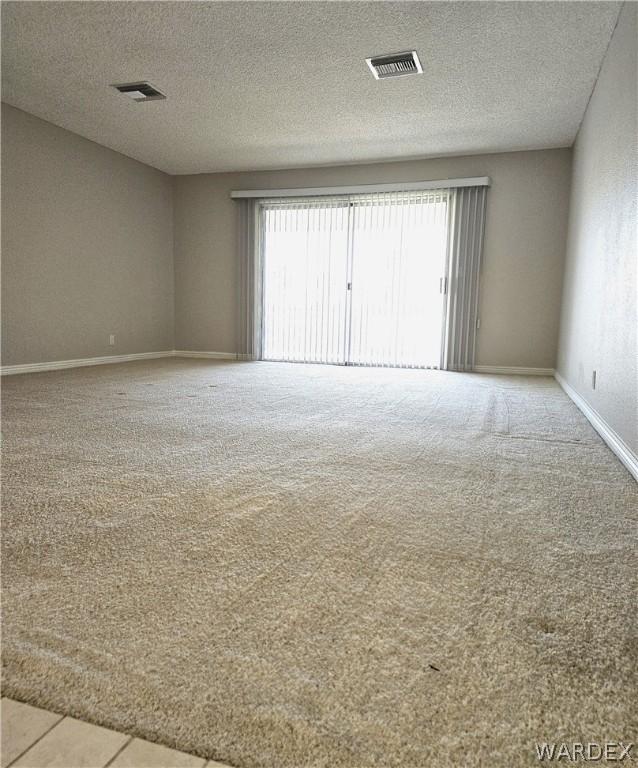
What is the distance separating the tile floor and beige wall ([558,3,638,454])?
2188mm

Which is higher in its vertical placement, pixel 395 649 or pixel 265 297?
pixel 265 297

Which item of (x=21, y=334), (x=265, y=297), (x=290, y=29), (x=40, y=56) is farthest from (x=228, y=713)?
(x=265, y=297)

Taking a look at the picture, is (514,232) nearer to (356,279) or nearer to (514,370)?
(514,370)

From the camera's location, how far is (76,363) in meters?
5.77

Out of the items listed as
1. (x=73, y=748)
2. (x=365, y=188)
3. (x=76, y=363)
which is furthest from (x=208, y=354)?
(x=73, y=748)

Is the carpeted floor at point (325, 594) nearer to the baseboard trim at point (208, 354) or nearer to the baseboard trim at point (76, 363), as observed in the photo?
the baseboard trim at point (76, 363)

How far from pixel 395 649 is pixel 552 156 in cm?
626

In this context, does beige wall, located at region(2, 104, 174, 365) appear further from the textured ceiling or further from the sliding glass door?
the sliding glass door

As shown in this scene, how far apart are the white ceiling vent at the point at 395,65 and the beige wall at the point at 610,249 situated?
135 cm

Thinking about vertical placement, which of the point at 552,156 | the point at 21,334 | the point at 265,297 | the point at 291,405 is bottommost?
the point at 291,405

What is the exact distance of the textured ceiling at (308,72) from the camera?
3.25 metres

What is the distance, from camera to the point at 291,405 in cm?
362

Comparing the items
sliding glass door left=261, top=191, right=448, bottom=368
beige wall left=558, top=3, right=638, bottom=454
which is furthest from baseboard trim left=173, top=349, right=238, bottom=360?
beige wall left=558, top=3, right=638, bottom=454

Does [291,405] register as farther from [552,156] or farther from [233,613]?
[552,156]
